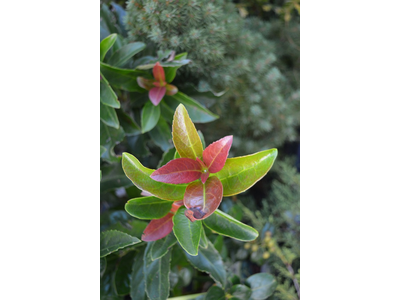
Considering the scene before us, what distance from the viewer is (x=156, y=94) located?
682mm

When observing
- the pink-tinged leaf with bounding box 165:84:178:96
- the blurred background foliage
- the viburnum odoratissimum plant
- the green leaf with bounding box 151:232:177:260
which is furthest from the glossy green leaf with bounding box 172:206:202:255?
the pink-tinged leaf with bounding box 165:84:178:96

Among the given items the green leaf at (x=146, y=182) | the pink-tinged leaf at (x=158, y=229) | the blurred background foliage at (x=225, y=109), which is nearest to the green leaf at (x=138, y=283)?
the blurred background foliage at (x=225, y=109)

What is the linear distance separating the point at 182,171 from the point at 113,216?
0.35 metres

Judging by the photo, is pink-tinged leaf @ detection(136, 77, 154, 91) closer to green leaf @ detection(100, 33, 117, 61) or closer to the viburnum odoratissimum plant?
green leaf @ detection(100, 33, 117, 61)

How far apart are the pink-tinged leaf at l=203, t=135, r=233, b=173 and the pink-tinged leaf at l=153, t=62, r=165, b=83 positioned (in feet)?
0.82

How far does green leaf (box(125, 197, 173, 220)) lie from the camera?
527 millimetres

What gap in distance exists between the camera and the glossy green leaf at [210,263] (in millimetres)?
660

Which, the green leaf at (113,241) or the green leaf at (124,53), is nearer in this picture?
the green leaf at (113,241)

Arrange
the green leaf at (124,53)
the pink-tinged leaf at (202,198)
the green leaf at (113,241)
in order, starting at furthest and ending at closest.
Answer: the green leaf at (124,53), the green leaf at (113,241), the pink-tinged leaf at (202,198)

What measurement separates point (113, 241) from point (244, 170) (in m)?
0.28

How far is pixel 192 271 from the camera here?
0.79m

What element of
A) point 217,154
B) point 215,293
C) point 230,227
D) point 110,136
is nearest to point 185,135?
point 217,154

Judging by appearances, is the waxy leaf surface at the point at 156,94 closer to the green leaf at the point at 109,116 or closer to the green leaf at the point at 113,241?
the green leaf at the point at 109,116
